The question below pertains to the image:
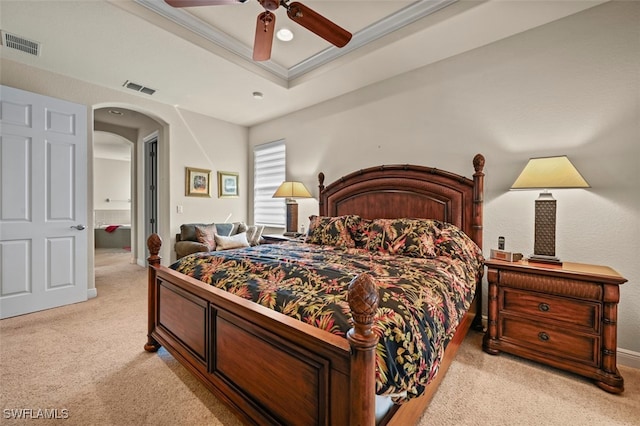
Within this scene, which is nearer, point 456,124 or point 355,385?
point 355,385

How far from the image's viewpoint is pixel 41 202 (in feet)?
10.3

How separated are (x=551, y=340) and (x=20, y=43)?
5.52m

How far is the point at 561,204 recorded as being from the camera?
7.87 feet

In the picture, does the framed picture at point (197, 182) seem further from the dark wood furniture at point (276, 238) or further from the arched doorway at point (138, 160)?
the dark wood furniture at point (276, 238)

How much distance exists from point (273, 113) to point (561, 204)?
4.12 m

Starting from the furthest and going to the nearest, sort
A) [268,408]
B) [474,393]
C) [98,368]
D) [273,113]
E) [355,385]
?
[273,113], [98,368], [474,393], [268,408], [355,385]

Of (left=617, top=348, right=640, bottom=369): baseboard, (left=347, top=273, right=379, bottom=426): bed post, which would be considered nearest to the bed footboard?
(left=347, top=273, right=379, bottom=426): bed post

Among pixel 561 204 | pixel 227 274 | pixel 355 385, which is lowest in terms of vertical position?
pixel 355 385

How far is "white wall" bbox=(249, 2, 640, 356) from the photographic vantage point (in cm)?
214

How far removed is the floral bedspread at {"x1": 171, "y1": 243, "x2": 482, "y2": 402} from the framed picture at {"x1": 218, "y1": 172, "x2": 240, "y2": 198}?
3063mm

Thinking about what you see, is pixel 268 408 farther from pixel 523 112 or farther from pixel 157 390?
pixel 523 112

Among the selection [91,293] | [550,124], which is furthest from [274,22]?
[91,293]

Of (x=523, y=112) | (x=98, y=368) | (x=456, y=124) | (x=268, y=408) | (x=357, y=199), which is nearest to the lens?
(x=268, y=408)

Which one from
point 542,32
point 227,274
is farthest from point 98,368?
point 542,32
